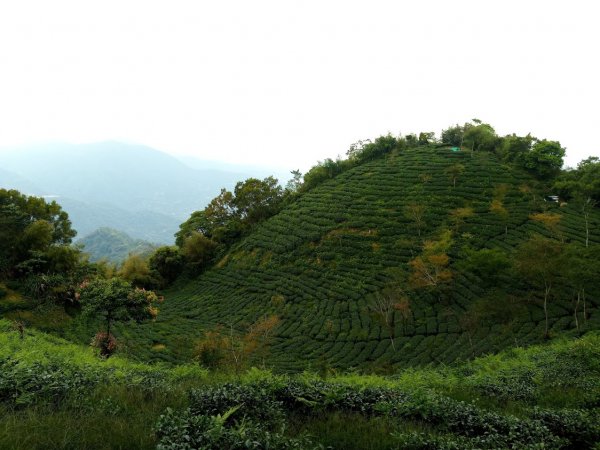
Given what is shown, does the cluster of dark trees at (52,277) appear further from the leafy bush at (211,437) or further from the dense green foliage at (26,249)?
the leafy bush at (211,437)

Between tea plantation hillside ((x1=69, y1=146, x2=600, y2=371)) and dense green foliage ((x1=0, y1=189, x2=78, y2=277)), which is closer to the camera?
tea plantation hillside ((x1=69, y1=146, x2=600, y2=371))

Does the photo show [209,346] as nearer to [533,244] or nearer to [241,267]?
[533,244]

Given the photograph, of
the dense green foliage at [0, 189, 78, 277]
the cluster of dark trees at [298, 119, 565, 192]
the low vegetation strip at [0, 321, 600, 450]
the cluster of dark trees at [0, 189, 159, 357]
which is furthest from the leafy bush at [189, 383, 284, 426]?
the cluster of dark trees at [298, 119, 565, 192]

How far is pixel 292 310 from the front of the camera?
33438mm

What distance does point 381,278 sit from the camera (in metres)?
34.1

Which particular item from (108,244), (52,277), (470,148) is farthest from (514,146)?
(108,244)

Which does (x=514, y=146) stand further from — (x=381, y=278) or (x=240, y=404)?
(x=240, y=404)

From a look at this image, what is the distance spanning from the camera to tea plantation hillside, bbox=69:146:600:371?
24062 mm

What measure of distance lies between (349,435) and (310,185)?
186ft

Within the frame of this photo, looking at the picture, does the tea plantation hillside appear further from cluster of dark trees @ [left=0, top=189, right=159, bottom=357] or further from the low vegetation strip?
the low vegetation strip

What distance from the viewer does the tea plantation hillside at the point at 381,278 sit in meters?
24.1

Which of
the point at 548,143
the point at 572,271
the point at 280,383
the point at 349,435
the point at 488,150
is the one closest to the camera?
the point at 349,435

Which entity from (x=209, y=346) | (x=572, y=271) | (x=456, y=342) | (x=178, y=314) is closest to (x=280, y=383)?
(x=209, y=346)

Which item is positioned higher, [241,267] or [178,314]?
[241,267]
